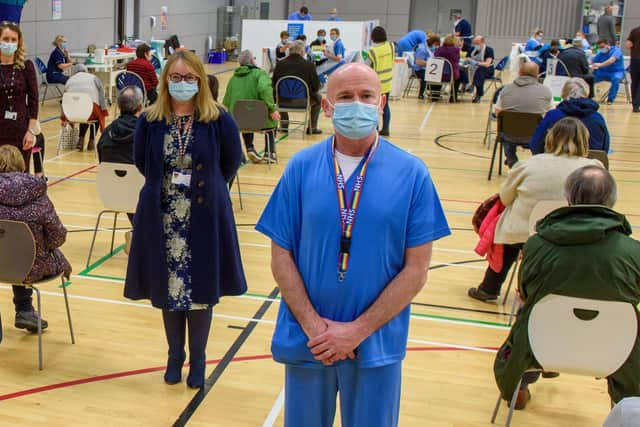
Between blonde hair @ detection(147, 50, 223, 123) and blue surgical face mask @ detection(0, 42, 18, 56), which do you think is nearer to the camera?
blonde hair @ detection(147, 50, 223, 123)

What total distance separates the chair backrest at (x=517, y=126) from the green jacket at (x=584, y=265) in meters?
5.25

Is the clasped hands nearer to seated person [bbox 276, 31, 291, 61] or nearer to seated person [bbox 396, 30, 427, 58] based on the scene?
seated person [bbox 276, 31, 291, 61]

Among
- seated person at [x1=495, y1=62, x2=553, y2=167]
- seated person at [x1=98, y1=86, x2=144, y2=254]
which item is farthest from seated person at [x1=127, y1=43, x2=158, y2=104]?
seated person at [x1=98, y1=86, x2=144, y2=254]

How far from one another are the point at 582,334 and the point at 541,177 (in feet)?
4.91

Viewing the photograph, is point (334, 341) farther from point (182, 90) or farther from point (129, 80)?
Result: point (129, 80)

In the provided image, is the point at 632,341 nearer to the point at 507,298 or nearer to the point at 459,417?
the point at 459,417

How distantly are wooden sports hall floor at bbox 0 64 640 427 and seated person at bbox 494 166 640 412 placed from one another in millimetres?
572

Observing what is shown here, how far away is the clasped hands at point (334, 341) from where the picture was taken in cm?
220

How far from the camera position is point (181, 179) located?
338 cm

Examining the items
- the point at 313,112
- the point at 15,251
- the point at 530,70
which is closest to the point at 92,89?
the point at 313,112

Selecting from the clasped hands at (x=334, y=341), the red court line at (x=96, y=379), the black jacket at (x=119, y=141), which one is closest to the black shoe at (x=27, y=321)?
the red court line at (x=96, y=379)

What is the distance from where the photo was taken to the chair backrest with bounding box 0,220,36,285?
369 cm

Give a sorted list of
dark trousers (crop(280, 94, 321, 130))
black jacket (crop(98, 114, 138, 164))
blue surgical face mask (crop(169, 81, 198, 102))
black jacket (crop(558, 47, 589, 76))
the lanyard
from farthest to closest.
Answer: black jacket (crop(558, 47, 589, 76)), dark trousers (crop(280, 94, 321, 130)), black jacket (crop(98, 114, 138, 164)), blue surgical face mask (crop(169, 81, 198, 102)), the lanyard

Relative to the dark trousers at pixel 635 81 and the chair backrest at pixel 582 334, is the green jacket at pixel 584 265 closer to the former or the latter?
the chair backrest at pixel 582 334
